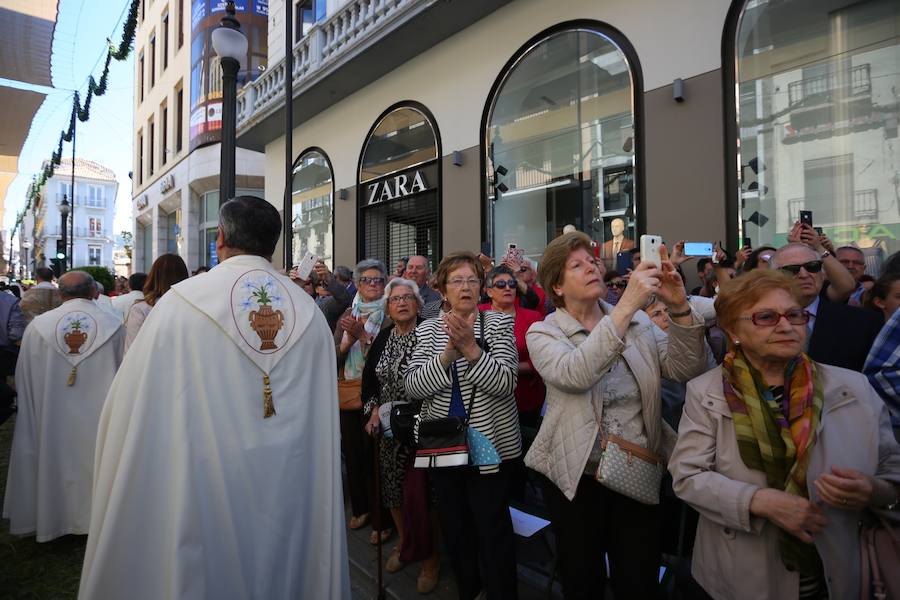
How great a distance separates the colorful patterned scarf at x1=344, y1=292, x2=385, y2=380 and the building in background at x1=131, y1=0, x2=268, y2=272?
58.8 feet

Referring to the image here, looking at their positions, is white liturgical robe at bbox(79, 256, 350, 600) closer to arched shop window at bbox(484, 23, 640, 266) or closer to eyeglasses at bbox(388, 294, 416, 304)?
eyeglasses at bbox(388, 294, 416, 304)

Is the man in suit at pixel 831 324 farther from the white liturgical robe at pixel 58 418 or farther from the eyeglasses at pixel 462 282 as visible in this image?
the white liturgical robe at pixel 58 418

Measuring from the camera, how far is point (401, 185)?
1132cm

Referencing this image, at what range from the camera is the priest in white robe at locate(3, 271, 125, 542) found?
416 centimetres

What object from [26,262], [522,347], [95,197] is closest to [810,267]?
[522,347]

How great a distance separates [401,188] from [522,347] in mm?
8425

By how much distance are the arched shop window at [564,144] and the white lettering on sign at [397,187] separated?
6.30 ft

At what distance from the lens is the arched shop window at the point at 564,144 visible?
7.52m

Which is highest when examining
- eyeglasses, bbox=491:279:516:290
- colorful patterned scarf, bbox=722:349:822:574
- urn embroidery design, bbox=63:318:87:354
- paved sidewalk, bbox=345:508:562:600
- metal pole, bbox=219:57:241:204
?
metal pole, bbox=219:57:241:204

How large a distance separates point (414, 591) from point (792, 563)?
2230mm

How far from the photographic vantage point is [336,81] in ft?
39.4

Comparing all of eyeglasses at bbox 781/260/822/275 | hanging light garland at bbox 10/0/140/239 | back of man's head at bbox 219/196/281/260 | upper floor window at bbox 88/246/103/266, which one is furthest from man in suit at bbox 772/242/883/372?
upper floor window at bbox 88/246/103/266

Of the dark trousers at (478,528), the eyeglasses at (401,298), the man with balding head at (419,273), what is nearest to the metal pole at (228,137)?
the man with balding head at (419,273)

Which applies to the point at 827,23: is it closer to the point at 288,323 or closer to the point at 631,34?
the point at 631,34
